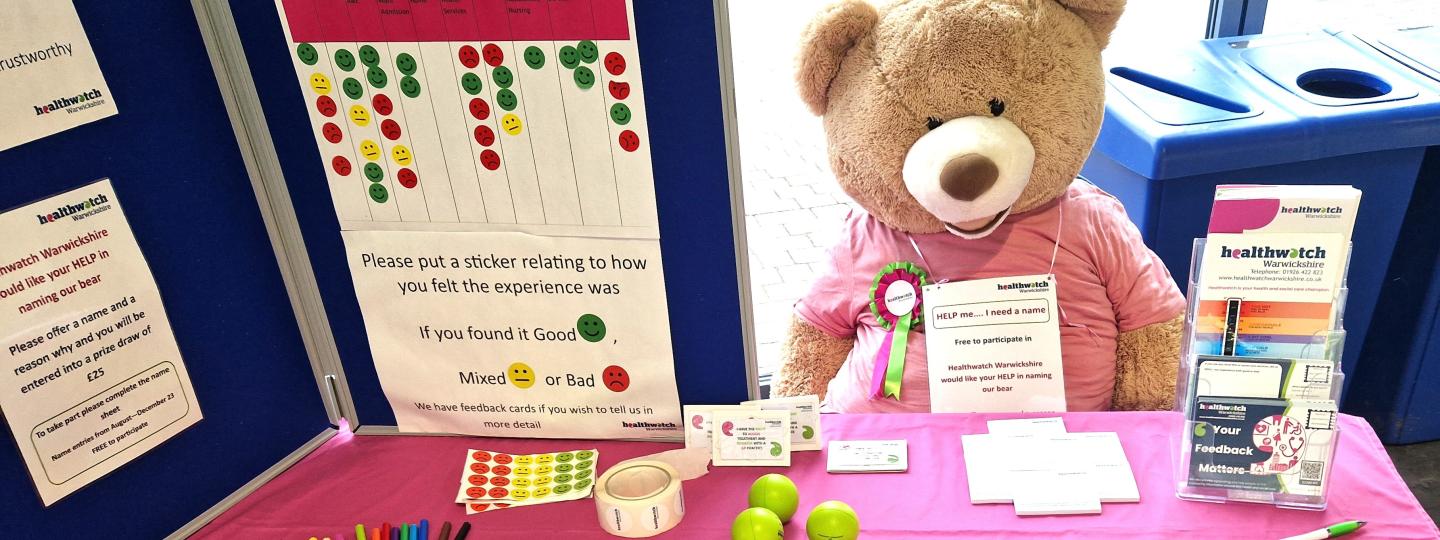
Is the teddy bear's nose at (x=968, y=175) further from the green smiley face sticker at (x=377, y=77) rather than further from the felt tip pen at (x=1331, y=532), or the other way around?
the green smiley face sticker at (x=377, y=77)

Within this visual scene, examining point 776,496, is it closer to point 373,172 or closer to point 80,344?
point 373,172

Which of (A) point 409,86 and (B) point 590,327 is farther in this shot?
(B) point 590,327

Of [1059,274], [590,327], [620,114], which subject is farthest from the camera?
[1059,274]

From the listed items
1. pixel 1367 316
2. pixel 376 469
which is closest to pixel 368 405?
pixel 376 469

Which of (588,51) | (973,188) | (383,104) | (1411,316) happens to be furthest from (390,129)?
(1411,316)

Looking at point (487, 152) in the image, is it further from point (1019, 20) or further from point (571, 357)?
point (1019, 20)

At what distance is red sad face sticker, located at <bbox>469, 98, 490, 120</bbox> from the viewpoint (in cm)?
100

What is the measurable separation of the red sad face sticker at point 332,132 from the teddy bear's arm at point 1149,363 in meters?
1.11

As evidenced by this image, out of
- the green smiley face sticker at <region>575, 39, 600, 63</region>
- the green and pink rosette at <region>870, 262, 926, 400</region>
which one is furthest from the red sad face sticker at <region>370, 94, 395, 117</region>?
→ the green and pink rosette at <region>870, 262, 926, 400</region>

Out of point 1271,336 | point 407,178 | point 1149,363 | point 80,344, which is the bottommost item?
point 1149,363

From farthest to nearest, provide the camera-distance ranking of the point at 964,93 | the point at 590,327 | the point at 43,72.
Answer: the point at 964,93
the point at 590,327
the point at 43,72

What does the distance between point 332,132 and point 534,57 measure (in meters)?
0.25

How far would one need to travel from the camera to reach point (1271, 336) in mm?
984

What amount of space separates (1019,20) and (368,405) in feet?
3.13
